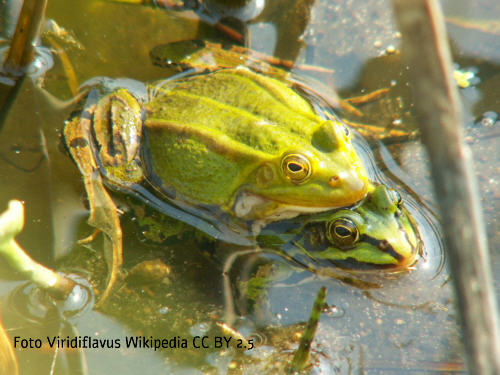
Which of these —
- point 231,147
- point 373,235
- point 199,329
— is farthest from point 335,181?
point 199,329

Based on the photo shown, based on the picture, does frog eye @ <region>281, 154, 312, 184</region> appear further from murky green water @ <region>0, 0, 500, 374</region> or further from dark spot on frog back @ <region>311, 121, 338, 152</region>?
murky green water @ <region>0, 0, 500, 374</region>

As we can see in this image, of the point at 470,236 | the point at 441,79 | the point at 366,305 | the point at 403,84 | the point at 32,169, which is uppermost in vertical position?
the point at 403,84

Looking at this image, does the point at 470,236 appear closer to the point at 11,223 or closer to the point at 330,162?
the point at 11,223

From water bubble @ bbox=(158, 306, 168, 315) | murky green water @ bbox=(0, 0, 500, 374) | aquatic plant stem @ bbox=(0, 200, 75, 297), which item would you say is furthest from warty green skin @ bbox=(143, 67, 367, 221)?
aquatic plant stem @ bbox=(0, 200, 75, 297)

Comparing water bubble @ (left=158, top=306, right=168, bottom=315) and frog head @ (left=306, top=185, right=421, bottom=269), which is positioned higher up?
frog head @ (left=306, top=185, right=421, bottom=269)

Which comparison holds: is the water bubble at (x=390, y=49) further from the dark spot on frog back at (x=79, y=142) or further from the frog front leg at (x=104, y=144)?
the dark spot on frog back at (x=79, y=142)

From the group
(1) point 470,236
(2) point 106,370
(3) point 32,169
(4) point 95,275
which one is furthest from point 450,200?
(3) point 32,169
